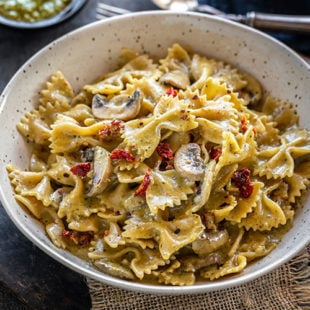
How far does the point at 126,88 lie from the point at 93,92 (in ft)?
0.90

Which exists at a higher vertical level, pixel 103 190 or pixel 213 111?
pixel 213 111

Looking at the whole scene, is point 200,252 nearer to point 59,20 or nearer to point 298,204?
point 298,204

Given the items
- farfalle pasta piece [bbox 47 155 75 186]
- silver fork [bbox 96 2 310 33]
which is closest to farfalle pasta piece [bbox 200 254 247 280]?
farfalle pasta piece [bbox 47 155 75 186]

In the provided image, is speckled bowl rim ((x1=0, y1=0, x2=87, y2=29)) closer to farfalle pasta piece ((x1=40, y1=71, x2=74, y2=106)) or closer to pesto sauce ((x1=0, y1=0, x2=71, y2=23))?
pesto sauce ((x1=0, y1=0, x2=71, y2=23))

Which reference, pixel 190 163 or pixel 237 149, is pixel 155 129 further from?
pixel 237 149

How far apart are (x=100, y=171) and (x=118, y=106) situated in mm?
619

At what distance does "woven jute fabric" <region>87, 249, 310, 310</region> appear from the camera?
177 inches

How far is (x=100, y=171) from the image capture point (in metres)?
4.27

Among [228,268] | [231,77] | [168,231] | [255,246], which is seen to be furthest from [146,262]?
[231,77]

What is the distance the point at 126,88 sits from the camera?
493 centimetres

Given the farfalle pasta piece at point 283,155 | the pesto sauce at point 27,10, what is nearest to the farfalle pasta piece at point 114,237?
the farfalle pasta piece at point 283,155

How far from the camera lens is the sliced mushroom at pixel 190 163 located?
4.17 metres

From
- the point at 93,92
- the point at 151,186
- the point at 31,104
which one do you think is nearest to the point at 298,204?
the point at 151,186

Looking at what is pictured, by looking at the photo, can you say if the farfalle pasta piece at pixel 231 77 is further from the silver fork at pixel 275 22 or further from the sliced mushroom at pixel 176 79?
the silver fork at pixel 275 22
